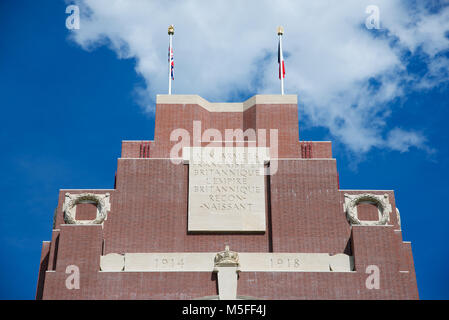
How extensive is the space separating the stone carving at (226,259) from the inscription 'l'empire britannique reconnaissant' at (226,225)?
0.21 ft

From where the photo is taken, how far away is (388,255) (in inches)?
1462

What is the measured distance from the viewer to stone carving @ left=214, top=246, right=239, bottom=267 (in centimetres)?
3631

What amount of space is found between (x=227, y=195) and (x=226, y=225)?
2.06 metres

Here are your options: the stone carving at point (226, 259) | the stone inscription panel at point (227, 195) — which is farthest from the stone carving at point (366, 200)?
the stone carving at point (226, 259)

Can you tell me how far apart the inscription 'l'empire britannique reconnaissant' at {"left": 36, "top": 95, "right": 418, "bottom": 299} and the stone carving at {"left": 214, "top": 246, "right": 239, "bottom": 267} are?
0.07 meters

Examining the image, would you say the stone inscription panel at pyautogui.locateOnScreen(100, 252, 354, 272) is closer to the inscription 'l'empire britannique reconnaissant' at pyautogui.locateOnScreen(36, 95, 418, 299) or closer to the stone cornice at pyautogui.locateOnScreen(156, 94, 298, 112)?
the inscription 'l'empire britannique reconnaissant' at pyautogui.locateOnScreen(36, 95, 418, 299)

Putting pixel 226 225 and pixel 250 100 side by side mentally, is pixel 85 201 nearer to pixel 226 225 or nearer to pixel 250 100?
pixel 226 225

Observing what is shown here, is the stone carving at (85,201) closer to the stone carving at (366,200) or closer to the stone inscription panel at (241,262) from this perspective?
the stone inscription panel at (241,262)

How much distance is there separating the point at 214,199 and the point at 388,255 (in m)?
11.5

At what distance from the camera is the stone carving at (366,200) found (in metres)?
40.6

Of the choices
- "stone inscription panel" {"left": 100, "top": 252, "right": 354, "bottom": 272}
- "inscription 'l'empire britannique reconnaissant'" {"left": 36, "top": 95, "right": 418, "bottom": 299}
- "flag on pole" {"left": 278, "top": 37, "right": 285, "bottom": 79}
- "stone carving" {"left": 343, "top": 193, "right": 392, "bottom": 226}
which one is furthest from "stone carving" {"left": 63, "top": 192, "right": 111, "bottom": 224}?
"flag on pole" {"left": 278, "top": 37, "right": 285, "bottom": 79}

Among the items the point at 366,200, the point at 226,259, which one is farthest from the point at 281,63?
the point at 226,259
